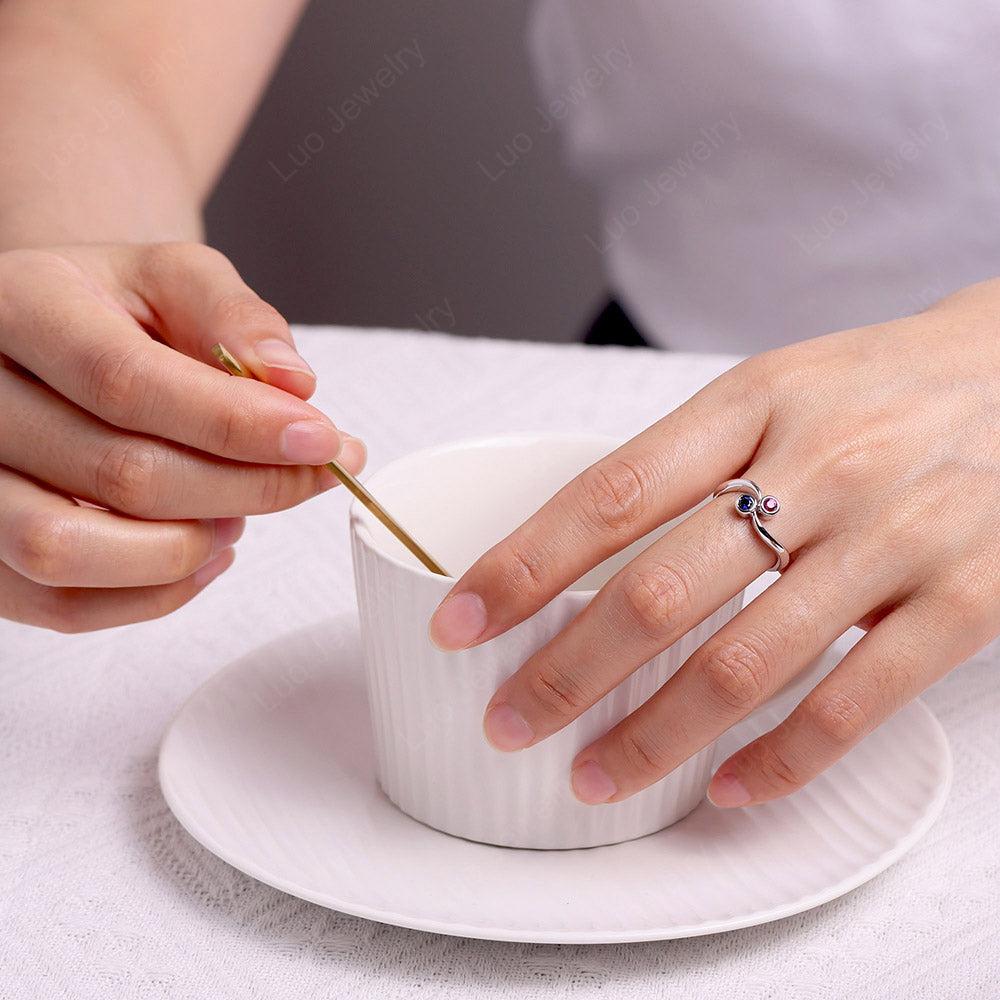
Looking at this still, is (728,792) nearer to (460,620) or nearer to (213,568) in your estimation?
(460,620)

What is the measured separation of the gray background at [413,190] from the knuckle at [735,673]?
1422mm

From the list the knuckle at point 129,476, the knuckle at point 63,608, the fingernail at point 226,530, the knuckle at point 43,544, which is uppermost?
the knuckle at point 129,476

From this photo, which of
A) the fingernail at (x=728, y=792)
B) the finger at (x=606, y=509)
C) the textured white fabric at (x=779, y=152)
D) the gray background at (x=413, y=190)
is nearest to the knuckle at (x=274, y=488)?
the finger at (x=606, y=509)

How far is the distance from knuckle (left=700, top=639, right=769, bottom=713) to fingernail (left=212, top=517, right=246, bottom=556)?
231 millimetres

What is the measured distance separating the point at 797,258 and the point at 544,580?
2.59 ft

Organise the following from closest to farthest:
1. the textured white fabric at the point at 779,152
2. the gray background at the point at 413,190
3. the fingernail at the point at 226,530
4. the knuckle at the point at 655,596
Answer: the knuckle at the point at 655,596 < the fingernail at the point at 226,530 < the textured white fabric at the point at 779,152 < the gray background at the point at 413,190

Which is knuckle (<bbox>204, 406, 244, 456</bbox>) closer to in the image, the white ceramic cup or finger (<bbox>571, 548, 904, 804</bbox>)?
the white ceramic cup

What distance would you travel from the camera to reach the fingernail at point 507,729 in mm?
438

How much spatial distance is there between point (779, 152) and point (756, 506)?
0.76 m

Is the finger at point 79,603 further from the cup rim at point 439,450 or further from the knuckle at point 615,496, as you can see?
the knuckle at point 615,496

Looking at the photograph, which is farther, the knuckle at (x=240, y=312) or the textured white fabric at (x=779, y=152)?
the textured white fabric at (x=779, y=152)

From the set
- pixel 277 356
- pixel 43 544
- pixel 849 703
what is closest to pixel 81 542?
pixel 43 544

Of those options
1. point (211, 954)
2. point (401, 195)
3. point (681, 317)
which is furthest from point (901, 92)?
point (401, 195)

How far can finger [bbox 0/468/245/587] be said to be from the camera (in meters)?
0.48
